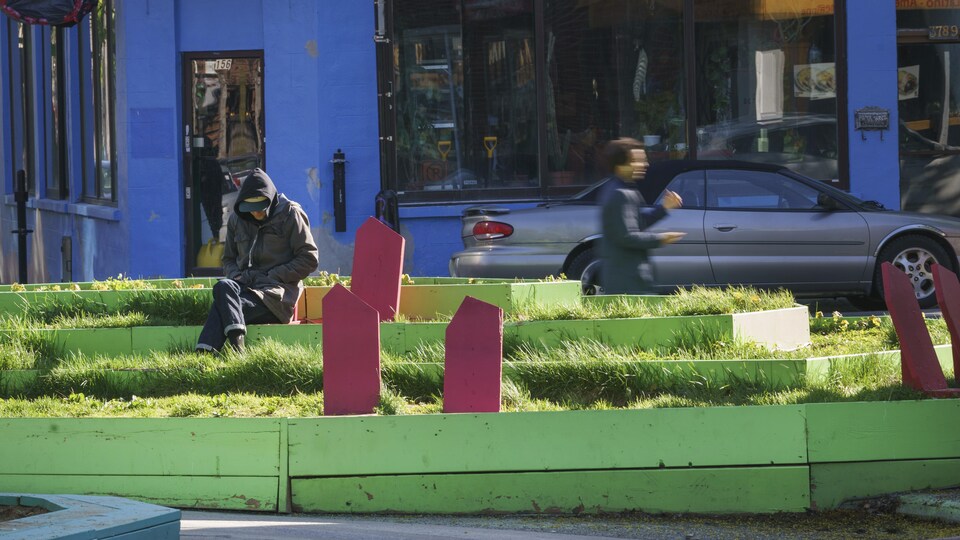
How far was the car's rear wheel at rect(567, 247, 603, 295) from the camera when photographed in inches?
476

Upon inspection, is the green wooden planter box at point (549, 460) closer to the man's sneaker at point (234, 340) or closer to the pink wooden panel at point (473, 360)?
the pink wooden panel at point (473, 360)

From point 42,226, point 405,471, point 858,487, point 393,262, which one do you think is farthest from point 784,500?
point 42,226

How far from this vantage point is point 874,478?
20.6 ft

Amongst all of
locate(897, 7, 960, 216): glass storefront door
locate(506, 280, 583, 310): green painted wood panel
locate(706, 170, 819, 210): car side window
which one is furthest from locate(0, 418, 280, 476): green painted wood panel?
locate(897, 7, 960, 216): glass storefront door

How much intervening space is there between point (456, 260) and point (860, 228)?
12.2 feet

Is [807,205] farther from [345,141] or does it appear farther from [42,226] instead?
[42,226]

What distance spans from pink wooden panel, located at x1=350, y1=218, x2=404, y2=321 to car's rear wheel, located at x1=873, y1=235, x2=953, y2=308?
5467mm

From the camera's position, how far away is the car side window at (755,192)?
1261cm

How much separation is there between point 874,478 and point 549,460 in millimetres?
1500

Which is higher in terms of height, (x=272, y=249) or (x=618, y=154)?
(x=618, y=154)

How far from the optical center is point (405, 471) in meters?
6.25

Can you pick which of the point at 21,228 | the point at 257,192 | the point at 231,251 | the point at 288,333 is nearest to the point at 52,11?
the point at 21,228

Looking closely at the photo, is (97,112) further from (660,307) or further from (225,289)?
(660,307)

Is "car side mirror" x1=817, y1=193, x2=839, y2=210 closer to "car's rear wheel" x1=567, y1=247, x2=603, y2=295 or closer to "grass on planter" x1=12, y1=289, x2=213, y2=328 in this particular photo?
"car's rear wheel" x1=567, y1=247, x2=603, y2=295
